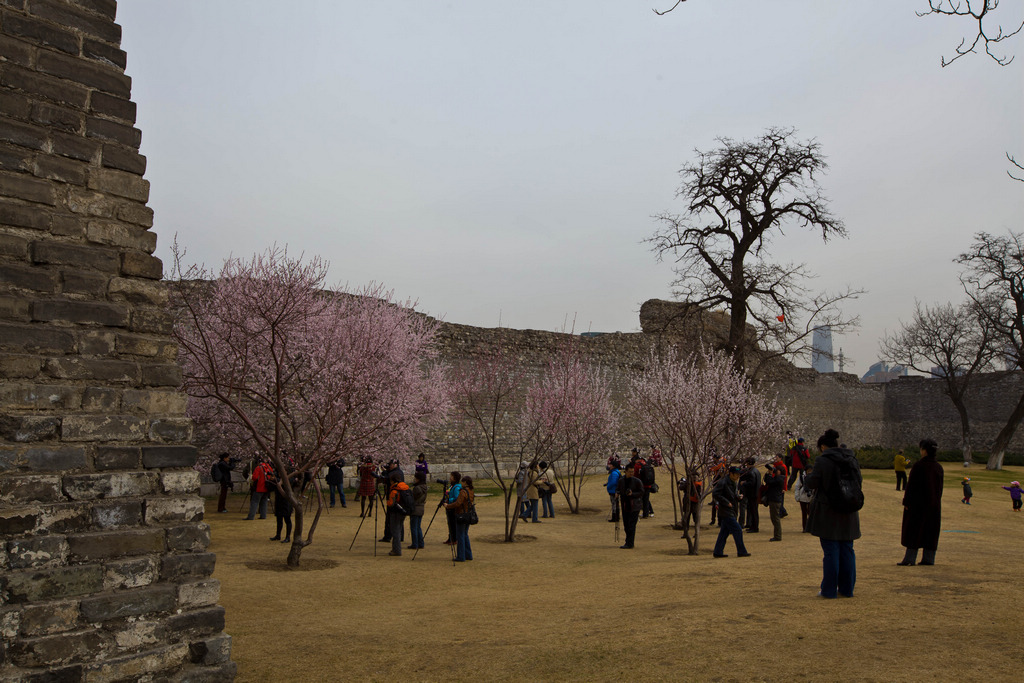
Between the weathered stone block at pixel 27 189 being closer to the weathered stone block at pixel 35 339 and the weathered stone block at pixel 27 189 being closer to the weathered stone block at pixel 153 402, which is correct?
the weathered stone block at pixel 35 339

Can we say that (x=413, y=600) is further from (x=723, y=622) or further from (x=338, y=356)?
(x=338, y=356)

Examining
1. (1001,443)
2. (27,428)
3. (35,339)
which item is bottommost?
(27,428)

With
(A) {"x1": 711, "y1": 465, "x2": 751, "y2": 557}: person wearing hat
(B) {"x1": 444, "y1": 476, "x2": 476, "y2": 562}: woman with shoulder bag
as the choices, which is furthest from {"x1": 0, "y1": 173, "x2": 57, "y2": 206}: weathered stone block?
(A) {"x1": 711, "y1": 465, "x2": 751, "y2": 557}: person wearing hat

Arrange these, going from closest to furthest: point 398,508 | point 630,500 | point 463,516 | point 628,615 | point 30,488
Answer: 1. point 30,488
2. point 628,615
3. point 463,516
4. point 398,508
5. point 630,500

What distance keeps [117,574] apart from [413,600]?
5.06 meters

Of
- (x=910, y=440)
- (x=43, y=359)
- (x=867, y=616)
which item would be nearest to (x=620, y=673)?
(x=867, y=616)

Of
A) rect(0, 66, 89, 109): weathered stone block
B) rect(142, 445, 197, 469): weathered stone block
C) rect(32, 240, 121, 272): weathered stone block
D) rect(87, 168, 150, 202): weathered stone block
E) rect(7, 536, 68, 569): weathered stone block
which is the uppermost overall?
rect(0, 66, 89, 109): weathered stone block

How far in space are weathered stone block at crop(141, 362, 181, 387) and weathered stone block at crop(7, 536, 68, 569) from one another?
1.06 m

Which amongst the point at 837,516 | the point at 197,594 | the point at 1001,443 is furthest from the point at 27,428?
the point at 1001,443

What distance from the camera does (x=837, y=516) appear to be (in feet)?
22.5

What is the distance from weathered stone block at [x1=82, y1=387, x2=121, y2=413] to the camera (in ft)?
14.7

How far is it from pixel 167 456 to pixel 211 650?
126cm

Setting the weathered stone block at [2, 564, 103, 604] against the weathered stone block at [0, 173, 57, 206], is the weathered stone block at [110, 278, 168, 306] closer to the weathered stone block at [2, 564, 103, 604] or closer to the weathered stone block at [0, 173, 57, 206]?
the weathered stone block at [0, 173, 57, 206]

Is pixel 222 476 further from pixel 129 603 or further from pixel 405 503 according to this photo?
Answer: pixel 129 603
